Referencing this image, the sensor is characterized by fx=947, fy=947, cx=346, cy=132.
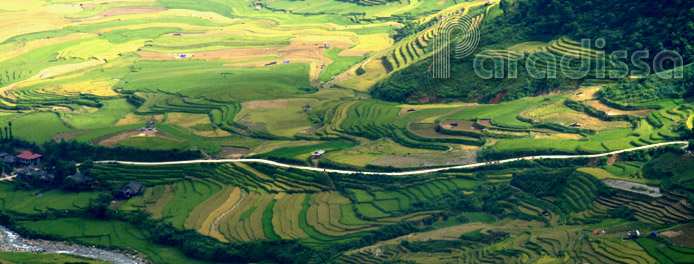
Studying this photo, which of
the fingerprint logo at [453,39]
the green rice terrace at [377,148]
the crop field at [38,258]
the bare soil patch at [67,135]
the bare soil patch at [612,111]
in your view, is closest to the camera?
the crop field at [38,258]

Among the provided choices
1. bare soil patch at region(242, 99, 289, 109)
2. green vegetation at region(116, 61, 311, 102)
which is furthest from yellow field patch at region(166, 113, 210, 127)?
green vegetation at region(116, 61, 311, 102)

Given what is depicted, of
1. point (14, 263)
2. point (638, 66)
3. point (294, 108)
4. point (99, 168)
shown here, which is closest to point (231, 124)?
point (294, 108)

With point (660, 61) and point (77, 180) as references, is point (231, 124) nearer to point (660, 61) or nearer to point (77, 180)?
point (77, 180)

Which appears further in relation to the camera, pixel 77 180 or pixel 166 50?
Answer: pixel 166 50

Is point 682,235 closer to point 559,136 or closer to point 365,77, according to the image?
point 559,136

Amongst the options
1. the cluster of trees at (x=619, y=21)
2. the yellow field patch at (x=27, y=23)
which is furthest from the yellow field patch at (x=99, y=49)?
the cluster of trees at (x=619, y=21)

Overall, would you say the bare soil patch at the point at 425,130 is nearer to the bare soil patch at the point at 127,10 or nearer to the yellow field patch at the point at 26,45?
the yellow field patch at the point at 26,45
